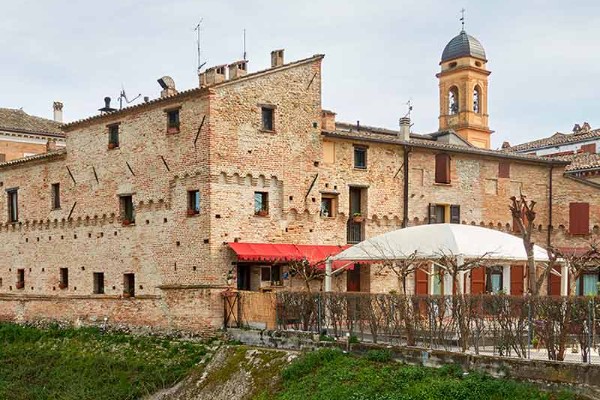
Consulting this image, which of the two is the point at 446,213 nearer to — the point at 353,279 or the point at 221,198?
the point at 353,279

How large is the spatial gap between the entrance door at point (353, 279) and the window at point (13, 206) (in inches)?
666

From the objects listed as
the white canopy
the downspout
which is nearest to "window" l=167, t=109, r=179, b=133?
the white canopy

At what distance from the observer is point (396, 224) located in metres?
32.0

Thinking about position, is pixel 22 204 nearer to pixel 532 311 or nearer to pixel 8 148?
pixel 8 148

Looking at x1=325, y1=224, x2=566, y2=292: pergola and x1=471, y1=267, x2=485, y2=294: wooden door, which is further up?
x1=325, y1=224, x2=566, y2=292: pergola

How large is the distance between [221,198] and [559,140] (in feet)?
122

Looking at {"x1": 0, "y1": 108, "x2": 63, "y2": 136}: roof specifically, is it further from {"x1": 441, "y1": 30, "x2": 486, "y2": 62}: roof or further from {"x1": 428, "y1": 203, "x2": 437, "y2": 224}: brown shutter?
{"x1": 441, "y1": 30, "x2": 486, "y2": 62}: roof

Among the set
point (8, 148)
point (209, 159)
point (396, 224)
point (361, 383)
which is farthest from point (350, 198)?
point (8, 148)

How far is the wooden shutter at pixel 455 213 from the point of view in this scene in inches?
1318

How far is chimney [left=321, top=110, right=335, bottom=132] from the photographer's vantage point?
101 ft

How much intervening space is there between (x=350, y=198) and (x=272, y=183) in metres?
4.13

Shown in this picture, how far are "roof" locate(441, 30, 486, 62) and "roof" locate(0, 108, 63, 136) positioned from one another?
30.5 meters

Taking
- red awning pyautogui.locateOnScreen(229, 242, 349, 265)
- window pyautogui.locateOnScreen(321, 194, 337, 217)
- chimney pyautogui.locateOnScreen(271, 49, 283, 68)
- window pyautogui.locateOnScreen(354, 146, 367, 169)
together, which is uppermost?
chimney pyautogui.locateOnScreen(271, 49, 283, 68)

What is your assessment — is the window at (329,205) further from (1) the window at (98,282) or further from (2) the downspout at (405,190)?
(1) the window at (98,282)
